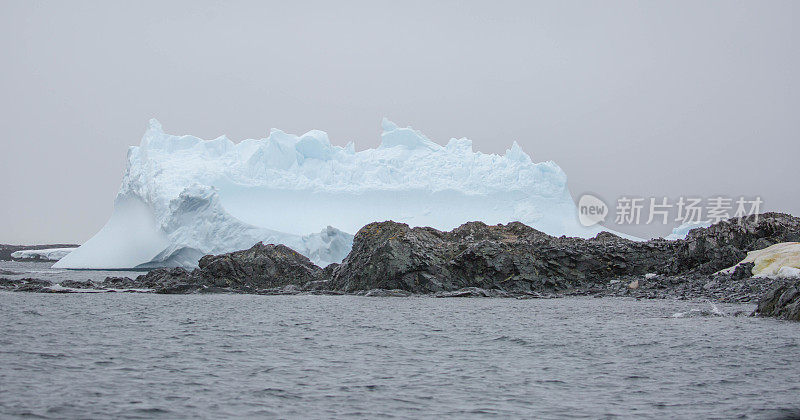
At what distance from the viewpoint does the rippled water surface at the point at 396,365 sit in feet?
29.9

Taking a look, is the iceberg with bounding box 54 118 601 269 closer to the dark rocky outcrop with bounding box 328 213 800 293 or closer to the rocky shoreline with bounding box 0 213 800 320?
the rocky shoreline with bounding box 0 213 800 320

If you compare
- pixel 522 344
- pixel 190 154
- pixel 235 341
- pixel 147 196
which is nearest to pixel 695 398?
pixel 522 344

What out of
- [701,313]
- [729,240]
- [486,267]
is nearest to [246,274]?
[486,267]

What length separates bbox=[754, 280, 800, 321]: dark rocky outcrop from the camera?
19062 mm

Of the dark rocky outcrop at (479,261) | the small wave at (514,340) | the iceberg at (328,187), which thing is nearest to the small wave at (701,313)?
the small wave at (514,340)

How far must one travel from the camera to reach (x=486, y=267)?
116 ft

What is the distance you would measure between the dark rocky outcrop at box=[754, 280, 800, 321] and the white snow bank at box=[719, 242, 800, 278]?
8615 mm

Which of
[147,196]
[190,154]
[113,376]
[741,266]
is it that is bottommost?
[113,376]

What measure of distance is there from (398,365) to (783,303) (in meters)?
12.1

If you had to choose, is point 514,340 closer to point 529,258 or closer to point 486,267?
point 486,267

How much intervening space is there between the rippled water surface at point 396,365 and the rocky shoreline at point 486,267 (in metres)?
11.1

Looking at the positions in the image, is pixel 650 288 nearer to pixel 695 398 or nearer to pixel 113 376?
pixel 695 398

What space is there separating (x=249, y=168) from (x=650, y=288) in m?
33.1

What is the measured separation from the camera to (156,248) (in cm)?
5328
